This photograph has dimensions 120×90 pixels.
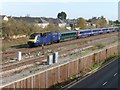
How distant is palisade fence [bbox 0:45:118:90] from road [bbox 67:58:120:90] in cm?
141

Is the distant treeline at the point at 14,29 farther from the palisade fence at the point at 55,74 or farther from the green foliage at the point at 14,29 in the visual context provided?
the palisade fence at the point at 55,74

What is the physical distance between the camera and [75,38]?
65.4 metres

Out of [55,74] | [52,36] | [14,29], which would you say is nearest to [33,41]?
[52,36]

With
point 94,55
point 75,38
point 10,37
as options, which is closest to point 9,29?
point 10,37

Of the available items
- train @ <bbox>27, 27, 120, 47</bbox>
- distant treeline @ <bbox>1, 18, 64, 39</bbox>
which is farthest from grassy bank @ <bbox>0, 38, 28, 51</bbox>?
train @ <bbox>27, 27, 120, 47</bbox>

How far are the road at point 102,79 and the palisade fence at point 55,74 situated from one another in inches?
55.5

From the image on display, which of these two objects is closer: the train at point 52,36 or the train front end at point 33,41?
the train front end at point 33,41

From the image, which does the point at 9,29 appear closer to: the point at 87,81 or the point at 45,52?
the point at 45,52

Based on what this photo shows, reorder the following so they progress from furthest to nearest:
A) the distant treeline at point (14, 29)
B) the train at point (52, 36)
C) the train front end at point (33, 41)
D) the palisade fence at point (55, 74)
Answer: the distant treeline at point (14, 29) → the train at point (52, 36) → the train front end at point (33, 41) → the palisade fence at point (55, 74)

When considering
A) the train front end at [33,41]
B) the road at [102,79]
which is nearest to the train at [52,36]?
the train front end at [33,41]

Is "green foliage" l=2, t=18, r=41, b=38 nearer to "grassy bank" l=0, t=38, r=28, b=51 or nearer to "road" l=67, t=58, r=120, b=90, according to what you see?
"grassy bank" l=0, t=38, r=28, b=51

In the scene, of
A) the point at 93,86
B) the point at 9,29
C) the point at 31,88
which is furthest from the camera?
the point at 9,29

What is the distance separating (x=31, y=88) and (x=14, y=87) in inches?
82.7

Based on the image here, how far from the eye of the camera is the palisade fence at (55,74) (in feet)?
62.7
